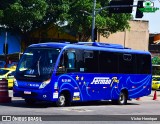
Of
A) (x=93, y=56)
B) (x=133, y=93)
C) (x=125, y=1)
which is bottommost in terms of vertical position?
(x=133, y=93)

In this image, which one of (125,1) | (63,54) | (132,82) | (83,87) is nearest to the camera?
(63,54)

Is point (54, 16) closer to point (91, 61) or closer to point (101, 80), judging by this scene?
point (101, 80)

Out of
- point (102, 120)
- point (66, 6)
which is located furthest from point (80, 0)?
A: point (102, 120)

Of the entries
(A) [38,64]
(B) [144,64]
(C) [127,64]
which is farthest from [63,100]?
(B) [144,64]

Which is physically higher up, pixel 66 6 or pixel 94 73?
pixel 66 6

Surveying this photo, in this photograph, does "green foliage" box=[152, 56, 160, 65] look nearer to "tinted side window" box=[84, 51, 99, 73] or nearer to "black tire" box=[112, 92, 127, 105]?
"black tire" box=[112, 92, 127, 105]

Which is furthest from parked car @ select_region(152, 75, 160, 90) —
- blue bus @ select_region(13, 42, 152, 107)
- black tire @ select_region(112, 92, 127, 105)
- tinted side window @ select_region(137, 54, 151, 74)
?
black tire @ select_region(112, 92, 127, 105)

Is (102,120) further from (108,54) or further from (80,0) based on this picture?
(80,0)

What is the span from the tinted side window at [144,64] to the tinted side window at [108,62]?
2.19 m

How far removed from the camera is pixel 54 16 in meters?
46.3

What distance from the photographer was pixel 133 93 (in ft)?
80.8

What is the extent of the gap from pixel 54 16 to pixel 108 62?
24796 mm

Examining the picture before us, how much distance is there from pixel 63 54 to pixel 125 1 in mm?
14913

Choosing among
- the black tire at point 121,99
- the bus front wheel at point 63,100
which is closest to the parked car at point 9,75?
the black tire at point 121,99
